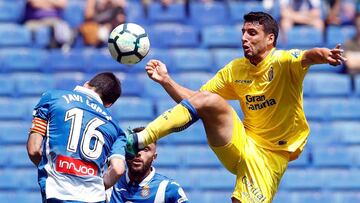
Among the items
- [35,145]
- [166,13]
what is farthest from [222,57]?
[35,145]

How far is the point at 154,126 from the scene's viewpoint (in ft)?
26.1

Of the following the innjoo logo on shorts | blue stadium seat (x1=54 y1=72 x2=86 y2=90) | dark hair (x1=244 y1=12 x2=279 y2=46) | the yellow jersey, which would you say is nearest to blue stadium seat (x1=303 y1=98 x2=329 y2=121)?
blue stadium seat (x1=54 y1=72 x2=86 y2=90)

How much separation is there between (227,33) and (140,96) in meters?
1.71

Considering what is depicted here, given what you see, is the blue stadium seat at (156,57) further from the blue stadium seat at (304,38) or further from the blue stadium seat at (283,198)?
the blue stadium seat at (283,198)

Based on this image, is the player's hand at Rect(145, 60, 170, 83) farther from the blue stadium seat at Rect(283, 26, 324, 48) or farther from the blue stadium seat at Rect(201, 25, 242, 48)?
the blue stadium seat at Rect(283, 26, 324, 48)

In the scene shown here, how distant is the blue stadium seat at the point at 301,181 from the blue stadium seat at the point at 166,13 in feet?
10.4

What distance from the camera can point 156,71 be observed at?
8.54 meters

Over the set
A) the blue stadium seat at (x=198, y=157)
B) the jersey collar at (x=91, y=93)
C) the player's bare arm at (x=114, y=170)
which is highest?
the jersey collar at (x=91, y=93)

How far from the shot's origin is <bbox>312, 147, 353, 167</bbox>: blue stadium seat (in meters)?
14.5

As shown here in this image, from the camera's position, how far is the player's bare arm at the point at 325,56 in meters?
7.80

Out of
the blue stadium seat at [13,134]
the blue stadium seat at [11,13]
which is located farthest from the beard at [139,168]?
the blue stadium seat at [11,13]

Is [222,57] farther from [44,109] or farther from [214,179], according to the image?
Result: [44,109]

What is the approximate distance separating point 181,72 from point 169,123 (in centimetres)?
727

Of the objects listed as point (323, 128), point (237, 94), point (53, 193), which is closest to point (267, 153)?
point (237, 94)
